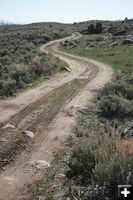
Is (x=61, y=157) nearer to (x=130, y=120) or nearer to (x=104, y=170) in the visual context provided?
(x=104, y=170)

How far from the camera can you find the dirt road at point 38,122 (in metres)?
10.2

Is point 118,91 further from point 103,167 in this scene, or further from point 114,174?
point 114,174

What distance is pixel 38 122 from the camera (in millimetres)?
15828

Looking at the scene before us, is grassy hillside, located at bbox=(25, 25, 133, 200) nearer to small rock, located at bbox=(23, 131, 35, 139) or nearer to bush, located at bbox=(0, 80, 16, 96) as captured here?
small rock, located at bbox=(23, 131, 35, 139)

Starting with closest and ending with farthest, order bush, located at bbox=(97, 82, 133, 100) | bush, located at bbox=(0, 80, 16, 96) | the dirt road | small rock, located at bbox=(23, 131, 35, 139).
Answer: the dirt road → small rock, located at bbox=(23, 131, 35, 139) → bush, located at bbox=(97, 82, 133, 100) → bush, located at bbox=(0, 80, 16, 96)

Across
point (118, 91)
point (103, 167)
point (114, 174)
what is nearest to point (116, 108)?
point (118, 91)

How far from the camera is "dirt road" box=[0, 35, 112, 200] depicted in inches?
404

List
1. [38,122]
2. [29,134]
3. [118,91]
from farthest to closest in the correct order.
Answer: [118,91]
[38,122]
[29,134]

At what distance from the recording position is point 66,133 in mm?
14461

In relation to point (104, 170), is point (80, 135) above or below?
below

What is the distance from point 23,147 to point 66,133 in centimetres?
240

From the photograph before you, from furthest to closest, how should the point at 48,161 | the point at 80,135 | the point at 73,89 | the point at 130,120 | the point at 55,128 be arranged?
1. the point at 73,89
2. the point at 130,120
3. the point at 55,128
4. the point at 80,135
5. the point at 48,161

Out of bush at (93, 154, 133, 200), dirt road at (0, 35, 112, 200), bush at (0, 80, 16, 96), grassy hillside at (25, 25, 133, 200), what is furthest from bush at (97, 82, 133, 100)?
bush at (93, 154, 133, 200)

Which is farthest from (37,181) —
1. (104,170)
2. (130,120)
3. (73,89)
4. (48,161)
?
(73,89)
